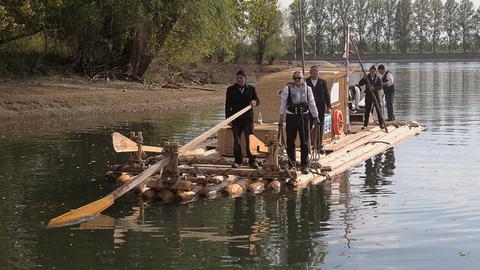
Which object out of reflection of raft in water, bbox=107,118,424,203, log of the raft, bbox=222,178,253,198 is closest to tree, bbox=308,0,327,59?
reflection of raft in water, bbox=107,118,424,203

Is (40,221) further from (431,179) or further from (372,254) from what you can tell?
(431,179)

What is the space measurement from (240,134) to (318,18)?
117080mm

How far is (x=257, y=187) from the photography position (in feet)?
39.3

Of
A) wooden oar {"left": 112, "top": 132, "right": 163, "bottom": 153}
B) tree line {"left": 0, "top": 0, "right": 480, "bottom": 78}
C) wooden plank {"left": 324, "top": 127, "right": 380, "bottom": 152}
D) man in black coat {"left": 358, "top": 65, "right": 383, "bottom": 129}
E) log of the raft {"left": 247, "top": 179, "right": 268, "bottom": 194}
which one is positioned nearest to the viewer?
log of the raft {"left": 247, "top": 179, "right": 268, "bottom": 194}

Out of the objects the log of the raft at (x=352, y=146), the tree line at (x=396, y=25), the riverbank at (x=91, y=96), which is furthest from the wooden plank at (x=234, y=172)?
the tree line at (x=396, y=25)

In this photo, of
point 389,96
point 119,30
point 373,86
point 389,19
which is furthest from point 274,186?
point 389,19

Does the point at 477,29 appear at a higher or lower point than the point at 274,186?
higher

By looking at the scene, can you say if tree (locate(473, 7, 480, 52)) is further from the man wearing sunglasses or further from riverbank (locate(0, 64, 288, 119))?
the man wearing sunglasses

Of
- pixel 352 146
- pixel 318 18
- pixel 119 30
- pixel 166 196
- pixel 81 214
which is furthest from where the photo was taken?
pixel 318 18

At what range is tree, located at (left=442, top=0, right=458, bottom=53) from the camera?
408ft

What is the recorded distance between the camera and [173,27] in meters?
34.9

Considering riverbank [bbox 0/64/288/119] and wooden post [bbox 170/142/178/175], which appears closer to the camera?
wooden post [bbox 170/142/178/175]

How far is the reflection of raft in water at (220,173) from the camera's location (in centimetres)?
1162

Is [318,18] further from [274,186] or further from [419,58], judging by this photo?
[274,186]
